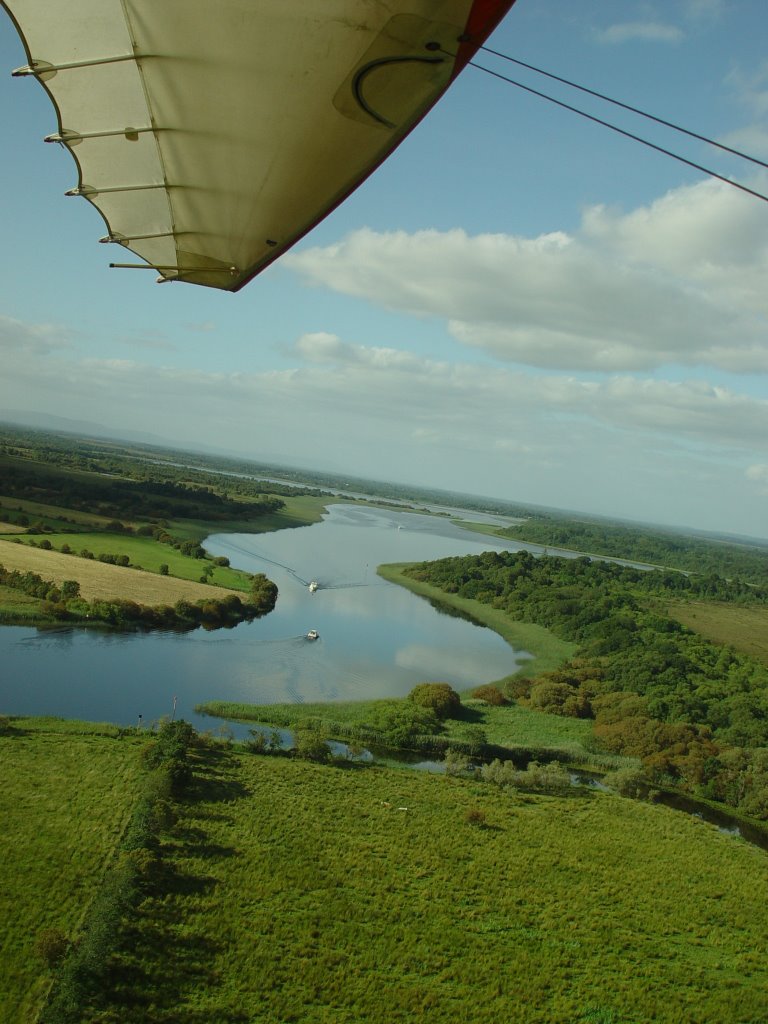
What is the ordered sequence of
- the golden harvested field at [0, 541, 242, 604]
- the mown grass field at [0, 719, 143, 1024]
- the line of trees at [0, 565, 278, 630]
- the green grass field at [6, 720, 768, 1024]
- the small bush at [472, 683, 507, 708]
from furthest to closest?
the golden harvested field at [0, 541, 242, 604]
the line of trees at [0, 565, 278, 630]
the small bush at [472, 683, 507, 708]
the green grass field at [6, 720, 768, 1024]
the mown grass field at [0, 719, 143, 1024]

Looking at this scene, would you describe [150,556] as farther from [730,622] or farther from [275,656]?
[730,622]

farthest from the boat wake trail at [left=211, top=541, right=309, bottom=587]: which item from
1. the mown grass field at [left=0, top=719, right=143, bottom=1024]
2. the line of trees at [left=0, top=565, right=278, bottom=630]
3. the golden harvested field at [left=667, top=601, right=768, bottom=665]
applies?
the golden harvested field at [left=667, top=601, right=768, bottom=665]

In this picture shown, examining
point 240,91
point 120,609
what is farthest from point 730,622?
point 240,91

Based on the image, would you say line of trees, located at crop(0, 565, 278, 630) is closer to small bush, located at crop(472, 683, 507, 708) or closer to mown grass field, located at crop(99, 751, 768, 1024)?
small bush, located at crop(472, 683, 507, 708)

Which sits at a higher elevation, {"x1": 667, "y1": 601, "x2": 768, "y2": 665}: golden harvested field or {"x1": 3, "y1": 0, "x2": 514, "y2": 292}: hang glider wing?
{"x1": 3, "y1": 0, "x2": 514, "y2": 292}: hang glider wing

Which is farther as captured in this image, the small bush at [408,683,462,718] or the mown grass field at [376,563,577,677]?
the mown grass field at [376,563,577,677]
